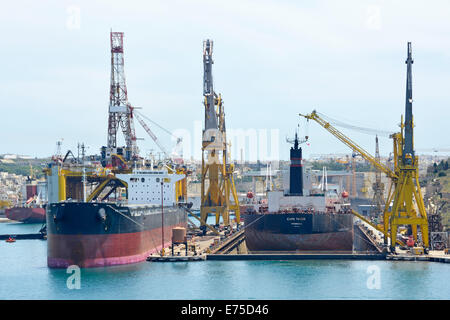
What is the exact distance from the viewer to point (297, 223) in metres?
53.1

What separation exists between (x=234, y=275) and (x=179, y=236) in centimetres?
752

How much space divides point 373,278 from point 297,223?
8.89 meters

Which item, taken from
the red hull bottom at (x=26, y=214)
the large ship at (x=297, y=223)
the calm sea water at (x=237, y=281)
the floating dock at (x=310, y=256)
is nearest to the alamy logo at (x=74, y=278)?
the calm sea water at (x=237, y=281)

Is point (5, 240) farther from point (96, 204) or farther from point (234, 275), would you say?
point (234, 275)

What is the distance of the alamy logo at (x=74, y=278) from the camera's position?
1763 inches

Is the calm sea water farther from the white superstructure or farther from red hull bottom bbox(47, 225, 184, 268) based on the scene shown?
the white superstructure

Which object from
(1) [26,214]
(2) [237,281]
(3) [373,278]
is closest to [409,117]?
(3) [373,278]

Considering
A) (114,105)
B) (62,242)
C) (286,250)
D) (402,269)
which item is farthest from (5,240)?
(402,269)

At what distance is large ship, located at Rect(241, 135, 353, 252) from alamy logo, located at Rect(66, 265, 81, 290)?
40.9ft

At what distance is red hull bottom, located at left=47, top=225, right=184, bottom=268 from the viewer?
50094mm

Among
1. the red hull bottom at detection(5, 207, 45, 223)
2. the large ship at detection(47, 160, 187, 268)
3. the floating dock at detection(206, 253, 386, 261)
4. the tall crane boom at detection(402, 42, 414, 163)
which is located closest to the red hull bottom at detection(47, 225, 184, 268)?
the large ship at detection(47, 160, 187, 268)

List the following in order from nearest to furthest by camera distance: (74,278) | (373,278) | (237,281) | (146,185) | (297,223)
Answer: (237,281) < (373,278) < (74,278) < (297,223) < (146,185)

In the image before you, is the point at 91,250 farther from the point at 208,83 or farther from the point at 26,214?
the point at 26,214

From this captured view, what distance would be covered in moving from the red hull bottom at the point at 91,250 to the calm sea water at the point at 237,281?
76cm
